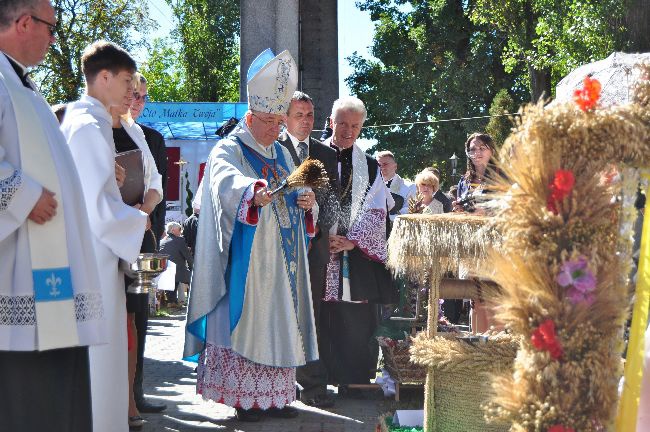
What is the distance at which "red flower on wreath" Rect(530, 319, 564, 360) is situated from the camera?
2723mm

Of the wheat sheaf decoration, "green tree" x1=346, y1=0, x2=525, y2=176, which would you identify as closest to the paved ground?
the wheat sheaf decoration

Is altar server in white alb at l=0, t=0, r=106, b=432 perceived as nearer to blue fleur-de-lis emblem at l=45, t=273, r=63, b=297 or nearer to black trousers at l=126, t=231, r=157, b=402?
blue fleur-de-lis emblem at l=45, t=273, r=63, b=297

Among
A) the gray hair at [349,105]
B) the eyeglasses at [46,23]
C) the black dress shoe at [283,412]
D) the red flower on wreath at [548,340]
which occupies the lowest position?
the black dress shoe at [283,412]

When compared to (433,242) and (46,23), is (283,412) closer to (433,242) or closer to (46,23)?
(433,242)

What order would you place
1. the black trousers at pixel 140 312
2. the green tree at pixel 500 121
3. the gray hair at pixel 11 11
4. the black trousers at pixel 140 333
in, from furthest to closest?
the green tree at pixel 500 121, the black trousers at pixel 140 333, the black trousers at pixel 140 312, the gray hair at pixel 11 11

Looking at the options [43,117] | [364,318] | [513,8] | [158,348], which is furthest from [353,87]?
[43,117]

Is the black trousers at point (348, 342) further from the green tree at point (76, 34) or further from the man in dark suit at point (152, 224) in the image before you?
the green tree at point (76, 34)

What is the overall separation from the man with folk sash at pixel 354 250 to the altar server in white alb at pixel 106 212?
2.39 meters

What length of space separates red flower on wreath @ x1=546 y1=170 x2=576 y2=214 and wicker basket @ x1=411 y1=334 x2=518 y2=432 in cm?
164

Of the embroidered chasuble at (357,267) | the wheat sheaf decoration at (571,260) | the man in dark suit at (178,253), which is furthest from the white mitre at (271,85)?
the man in dark suit at (178,253)

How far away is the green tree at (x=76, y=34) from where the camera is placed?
24.0 metres

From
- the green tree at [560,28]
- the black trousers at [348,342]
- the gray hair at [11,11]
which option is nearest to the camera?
the gray hair at [11,11]

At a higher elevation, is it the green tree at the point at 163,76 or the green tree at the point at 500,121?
the green tree at the point at 163,76

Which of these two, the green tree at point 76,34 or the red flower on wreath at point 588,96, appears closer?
the red flower on wreath at point 588,96
